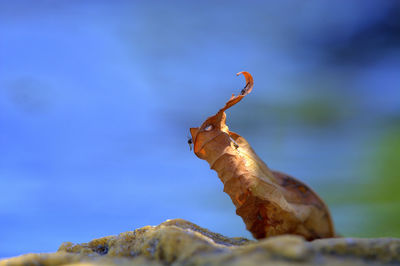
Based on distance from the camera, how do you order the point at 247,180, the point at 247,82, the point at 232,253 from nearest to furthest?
the point at 232,253 < the point at 247,180 < the point at 247,82

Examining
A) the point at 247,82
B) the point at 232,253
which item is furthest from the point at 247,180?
the point at 232,253

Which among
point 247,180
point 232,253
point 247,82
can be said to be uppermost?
point 247,82

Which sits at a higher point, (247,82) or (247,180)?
(247,82)

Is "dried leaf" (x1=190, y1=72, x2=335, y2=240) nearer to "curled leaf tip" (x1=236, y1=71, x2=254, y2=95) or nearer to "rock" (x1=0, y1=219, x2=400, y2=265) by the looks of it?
"curled leaf tip" (x1=236, y1=71, x2=254, y2=95)

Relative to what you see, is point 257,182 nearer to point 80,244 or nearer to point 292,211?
point 292,211

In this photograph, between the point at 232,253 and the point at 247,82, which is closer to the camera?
the point at 232,253

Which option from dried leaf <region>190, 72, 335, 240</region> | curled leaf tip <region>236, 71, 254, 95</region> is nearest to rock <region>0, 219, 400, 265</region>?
dried leaf <region>190, 72, 335, 240</region>

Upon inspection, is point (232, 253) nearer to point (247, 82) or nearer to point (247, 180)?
point (247, 180)
